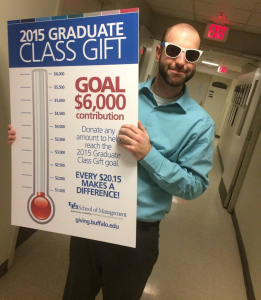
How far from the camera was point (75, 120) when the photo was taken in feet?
3.04

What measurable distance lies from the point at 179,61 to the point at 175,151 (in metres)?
0.37

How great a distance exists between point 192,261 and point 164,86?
6.38 ft

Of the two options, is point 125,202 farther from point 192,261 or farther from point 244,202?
point 244,202

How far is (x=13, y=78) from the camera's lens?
0.98m

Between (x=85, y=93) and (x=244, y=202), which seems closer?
(x=85, y=93)

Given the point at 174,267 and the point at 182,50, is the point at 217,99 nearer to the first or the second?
the point at 174,267

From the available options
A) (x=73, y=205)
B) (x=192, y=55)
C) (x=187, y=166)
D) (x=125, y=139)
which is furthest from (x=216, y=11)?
(x=73, y=205)

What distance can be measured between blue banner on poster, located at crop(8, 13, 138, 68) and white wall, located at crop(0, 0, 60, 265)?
45 centimetres

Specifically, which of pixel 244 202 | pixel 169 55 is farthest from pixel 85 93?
pixel 244 202

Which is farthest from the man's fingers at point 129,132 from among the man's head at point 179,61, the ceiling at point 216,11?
the ceiling at point 216,11

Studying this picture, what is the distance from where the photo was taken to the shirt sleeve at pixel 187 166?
0.89m

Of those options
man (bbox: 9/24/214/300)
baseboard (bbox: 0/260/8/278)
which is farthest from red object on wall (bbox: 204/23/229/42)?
baseboard (bbox: 0/260/8/278)

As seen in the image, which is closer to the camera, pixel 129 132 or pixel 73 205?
pixel 129 132

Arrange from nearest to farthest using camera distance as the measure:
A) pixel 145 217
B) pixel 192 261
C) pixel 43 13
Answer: pixel 145 217 → pixel 43 13 → pixel 192 261
